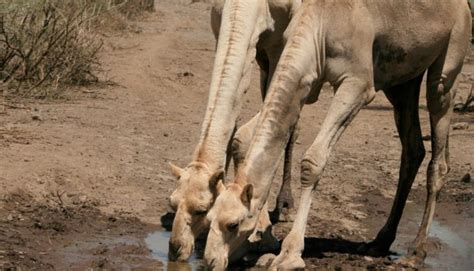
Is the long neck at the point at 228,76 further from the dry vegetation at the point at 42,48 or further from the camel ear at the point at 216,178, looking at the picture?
the dry vegetation at the point at 42,48

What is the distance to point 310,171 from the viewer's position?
734cm

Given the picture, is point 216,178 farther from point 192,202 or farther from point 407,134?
point 407,134

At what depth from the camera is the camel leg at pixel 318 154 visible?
280 inches

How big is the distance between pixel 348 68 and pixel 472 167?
14.6ft

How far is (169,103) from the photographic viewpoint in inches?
547

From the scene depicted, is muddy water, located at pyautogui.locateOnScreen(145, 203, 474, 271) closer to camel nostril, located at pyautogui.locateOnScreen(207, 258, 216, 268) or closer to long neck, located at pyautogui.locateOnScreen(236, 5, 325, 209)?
camel nostril, located at pyautogui.locateOnScreen(207, 258, 216, 268)

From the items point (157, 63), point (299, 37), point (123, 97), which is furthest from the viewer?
point (157, 63)

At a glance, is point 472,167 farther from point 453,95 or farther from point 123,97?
point 123,97

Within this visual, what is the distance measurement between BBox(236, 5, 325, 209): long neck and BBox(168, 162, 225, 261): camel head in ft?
0.76

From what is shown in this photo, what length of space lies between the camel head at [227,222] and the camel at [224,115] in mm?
202

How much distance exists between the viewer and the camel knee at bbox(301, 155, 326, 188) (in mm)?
7336

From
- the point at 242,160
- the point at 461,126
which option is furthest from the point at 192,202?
the point at 461,126

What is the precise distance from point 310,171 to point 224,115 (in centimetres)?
64

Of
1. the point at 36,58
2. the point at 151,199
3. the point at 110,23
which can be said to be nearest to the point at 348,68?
the point at 151,199
